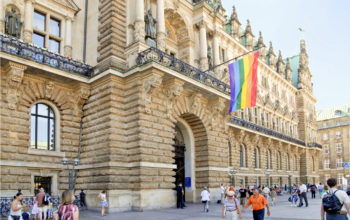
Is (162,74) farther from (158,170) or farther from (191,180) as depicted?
(191,180)

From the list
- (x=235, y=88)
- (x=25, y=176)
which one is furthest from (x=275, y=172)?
(x=25, y=176)

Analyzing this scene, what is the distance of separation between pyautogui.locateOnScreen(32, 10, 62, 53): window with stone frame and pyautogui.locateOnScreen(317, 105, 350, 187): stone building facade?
71725mm

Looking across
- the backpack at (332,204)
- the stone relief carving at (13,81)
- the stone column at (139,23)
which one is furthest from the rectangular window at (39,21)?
the backpack at (332,204)

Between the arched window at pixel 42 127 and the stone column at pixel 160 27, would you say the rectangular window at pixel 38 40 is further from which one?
the stone column at pixel 160 27

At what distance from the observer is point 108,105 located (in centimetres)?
2145

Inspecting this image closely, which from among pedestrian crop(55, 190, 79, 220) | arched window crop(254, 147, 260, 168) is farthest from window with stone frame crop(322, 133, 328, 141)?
pedestrian crop(55, 190, 79, 220)

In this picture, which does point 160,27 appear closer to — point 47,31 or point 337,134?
point 47,31

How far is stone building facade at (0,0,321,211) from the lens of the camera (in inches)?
786

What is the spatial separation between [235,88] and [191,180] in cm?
800

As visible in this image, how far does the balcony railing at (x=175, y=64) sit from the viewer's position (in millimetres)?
21609

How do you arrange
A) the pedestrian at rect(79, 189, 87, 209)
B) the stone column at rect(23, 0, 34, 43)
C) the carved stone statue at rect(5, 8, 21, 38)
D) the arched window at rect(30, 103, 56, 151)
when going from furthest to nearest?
the stone column at rect(23, 0, 34, 43)
the arched window at rect(30, 103, 56, 151)
the pedestrian at rect(79, 189, 87, 209)
the carved stone statue at rect(5, 8, 21, 38)

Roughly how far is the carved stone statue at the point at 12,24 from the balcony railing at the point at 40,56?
1049 mm

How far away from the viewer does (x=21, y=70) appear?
19.3 m

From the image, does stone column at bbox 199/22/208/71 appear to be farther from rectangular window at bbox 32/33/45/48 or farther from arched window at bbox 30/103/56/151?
arched window at bbox 30/103/56/151
